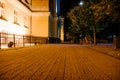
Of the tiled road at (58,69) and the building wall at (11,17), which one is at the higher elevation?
the building wall at (11,17)

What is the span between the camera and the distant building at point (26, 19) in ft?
85.7

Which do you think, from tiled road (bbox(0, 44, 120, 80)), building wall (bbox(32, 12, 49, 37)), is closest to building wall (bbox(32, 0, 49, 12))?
building wall (bbox(32, 12, 49, 37))

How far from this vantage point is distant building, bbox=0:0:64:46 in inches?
1028

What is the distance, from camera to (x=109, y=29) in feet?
165

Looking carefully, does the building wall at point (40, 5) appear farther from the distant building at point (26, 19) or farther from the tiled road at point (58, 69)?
the tiled road at point (58, 69)

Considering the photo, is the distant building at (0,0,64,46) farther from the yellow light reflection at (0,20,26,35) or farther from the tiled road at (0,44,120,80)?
the tiled road at (0,44,120,80)

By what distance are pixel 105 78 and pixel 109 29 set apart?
45.2 metres

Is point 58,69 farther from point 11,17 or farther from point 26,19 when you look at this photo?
point 26,19

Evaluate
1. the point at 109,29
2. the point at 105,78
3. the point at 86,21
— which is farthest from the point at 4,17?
the point at 109,29

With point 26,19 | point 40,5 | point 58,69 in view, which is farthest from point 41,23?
point 58,69

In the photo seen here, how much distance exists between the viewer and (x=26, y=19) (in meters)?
39.4

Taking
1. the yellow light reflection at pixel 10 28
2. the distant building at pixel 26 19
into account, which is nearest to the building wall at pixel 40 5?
the distant building at pixel 26 19

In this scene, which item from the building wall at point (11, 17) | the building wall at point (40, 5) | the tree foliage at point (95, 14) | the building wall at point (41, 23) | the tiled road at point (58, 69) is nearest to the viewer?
the tiled road at point (58, 69)

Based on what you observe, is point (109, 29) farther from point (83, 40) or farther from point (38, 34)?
point (38, 34)
